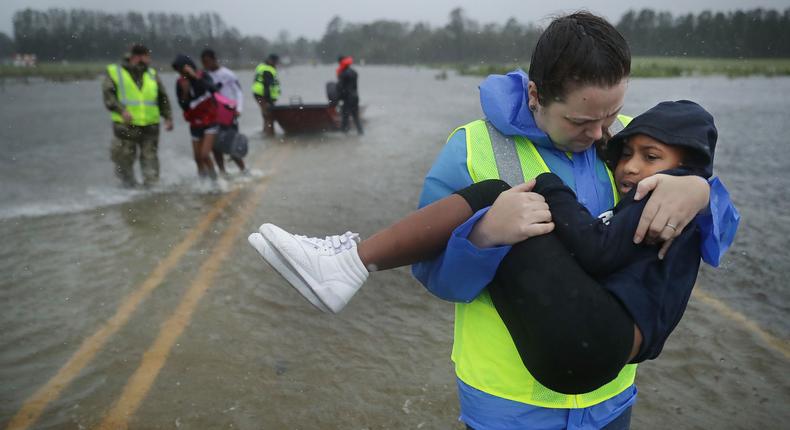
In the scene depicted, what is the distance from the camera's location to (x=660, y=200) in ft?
4.47

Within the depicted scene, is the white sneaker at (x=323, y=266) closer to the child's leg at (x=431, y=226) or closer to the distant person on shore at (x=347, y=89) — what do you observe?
the child's leg at (x=431, y=226)

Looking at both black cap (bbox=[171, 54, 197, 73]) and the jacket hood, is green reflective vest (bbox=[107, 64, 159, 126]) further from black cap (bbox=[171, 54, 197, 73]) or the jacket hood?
the jacket hood

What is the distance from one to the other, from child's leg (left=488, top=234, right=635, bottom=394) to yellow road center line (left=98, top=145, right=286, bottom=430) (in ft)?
8.32

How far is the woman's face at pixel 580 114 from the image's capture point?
57.2 inches

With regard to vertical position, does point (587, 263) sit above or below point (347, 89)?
below

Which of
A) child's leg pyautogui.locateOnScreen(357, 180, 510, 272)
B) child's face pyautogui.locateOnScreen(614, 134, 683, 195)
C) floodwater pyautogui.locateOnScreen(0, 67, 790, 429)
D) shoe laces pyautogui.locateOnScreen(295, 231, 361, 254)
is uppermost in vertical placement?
child's face pyautogui.locateOnScreen(614, 134, 683, 195)

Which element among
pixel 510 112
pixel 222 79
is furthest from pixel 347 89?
pixel 510 112

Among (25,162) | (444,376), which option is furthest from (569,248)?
(25,162)

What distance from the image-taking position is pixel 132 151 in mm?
8680

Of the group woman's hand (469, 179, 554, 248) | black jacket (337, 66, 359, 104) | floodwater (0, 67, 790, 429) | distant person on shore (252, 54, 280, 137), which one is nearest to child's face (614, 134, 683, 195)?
woman's hand (469, 179, 554, 248)

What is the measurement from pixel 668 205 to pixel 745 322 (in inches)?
144

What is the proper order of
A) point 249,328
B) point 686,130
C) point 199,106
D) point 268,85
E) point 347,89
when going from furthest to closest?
point 347,89, point 268,85, point 199,106, point 249,328, point 686,130

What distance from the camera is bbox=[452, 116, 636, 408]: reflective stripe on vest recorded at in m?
1.57

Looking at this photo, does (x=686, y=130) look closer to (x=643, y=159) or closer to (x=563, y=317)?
(x=643, y=159)
